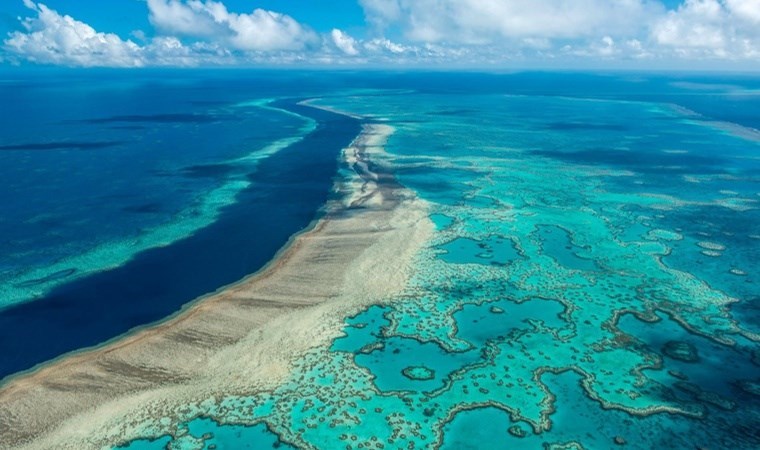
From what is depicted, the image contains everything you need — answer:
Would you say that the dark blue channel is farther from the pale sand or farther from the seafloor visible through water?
the seafloor visible through water

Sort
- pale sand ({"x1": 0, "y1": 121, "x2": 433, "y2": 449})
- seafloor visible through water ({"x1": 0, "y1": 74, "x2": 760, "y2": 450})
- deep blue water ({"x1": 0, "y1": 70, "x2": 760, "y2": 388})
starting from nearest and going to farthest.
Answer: seafloor visible through water ({"x1": 0, "y1": 74, "x2": 760, "y2": 450}) < pale sand ({"x1": 0, "y1": 121, "x2": 433, "y2": 449}) < deep blue water ({"x1": 0, "y1": 70, "x2": 760, "y2": 388})

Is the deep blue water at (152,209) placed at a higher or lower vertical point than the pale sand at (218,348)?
higher

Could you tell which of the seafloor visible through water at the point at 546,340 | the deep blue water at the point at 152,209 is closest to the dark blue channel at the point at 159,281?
the deep blue water at the point at 152,209

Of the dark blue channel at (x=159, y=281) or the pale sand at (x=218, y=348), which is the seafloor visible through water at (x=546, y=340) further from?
the dark blue channel at (x=159, y=281)

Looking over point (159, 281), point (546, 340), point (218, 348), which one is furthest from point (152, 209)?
point (546, 340)

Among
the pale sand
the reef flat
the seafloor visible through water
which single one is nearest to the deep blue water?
the seafloor visible through water

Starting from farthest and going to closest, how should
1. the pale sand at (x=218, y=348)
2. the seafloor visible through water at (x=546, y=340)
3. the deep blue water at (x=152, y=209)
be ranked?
the deep blue water at (x=152, y=209) < the pale sand at (x=218, y=348) < the seafloor visible through water at (x=546, y=340)

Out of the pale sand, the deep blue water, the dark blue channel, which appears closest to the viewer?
the pale sand
